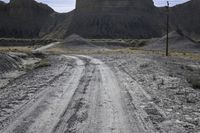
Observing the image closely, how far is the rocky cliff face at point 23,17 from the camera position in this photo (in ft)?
581

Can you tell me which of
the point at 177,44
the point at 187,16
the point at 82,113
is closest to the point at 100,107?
the point at 82,113

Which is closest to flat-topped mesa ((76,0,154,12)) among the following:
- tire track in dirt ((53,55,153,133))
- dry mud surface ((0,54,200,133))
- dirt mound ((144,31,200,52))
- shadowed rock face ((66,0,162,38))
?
shadowed rock face ((66,0,162,38))

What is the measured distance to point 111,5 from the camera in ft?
575

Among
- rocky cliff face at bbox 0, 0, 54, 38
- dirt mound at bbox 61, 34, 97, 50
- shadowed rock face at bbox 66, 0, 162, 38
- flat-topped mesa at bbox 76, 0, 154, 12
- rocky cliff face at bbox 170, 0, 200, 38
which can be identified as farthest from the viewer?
rocky cliff face at bbox 170, 0, 200, 38

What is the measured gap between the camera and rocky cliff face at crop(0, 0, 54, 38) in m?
177

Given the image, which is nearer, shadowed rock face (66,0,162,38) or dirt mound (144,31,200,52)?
dirt mound (144,31,200,52)

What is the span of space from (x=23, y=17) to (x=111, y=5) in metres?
41.0

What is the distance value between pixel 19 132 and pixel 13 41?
120 metres

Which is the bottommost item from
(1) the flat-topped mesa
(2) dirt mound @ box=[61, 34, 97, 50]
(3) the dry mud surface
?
(2) dirt mound @ box=[61, 34, 97, 50]

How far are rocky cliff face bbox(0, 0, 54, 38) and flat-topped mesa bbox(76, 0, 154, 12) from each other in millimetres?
20134

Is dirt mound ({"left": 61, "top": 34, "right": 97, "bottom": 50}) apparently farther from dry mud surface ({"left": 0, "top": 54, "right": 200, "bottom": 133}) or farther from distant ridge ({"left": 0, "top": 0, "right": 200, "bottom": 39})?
dry mud surface ({"left": 0, "top": 54, "right": 200, "bottom": 133})

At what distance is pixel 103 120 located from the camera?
42.0 ft

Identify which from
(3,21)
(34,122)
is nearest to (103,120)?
(34,122)

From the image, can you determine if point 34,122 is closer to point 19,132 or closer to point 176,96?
point 19,132
